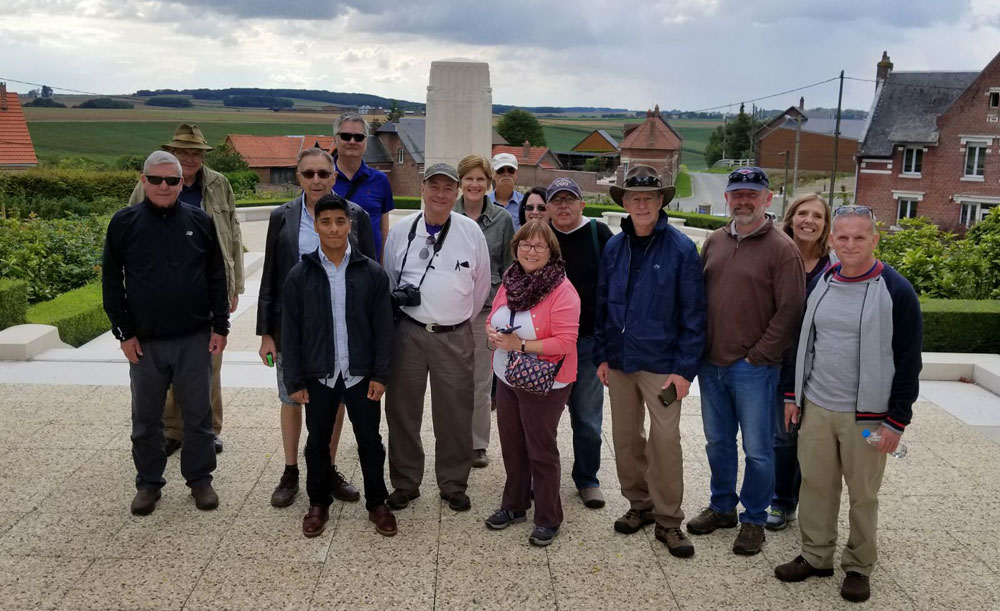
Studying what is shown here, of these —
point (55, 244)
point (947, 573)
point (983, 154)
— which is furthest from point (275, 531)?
point (983, 154)

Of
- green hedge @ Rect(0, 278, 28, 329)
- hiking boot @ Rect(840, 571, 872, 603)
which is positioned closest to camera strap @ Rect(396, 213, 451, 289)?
hiking boot @ Rect(840, 571, 872, 603)

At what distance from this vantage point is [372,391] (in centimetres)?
422

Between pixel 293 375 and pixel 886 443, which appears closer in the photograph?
pixel 886 443

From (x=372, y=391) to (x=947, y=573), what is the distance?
10.1ft

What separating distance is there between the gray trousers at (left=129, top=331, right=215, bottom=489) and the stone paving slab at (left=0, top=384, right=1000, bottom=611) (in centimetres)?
23

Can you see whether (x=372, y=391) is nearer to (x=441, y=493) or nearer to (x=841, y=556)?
(x=441, y=493)

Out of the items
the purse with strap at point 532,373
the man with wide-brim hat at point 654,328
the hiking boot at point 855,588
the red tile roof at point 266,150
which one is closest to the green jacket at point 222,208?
the purse with strap at point 532,373

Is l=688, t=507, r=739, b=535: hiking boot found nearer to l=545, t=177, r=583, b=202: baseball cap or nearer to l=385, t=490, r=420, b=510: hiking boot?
l=385, t=490, r=420, b=510: hiking boot

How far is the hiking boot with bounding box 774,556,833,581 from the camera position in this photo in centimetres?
388

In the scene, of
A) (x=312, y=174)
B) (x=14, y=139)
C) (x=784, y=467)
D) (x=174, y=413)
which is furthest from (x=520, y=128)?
(x=784, y=467)

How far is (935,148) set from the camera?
122 ft

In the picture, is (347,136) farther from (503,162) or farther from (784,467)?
(784,467)

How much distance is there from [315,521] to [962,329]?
6917 millimetres

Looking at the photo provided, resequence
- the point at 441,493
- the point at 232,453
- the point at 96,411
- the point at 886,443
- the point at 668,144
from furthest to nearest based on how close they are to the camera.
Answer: the point at 668,144 → the point at 96,411 → the point at 232,453 → the point at 441,493 → the point at 886,443
